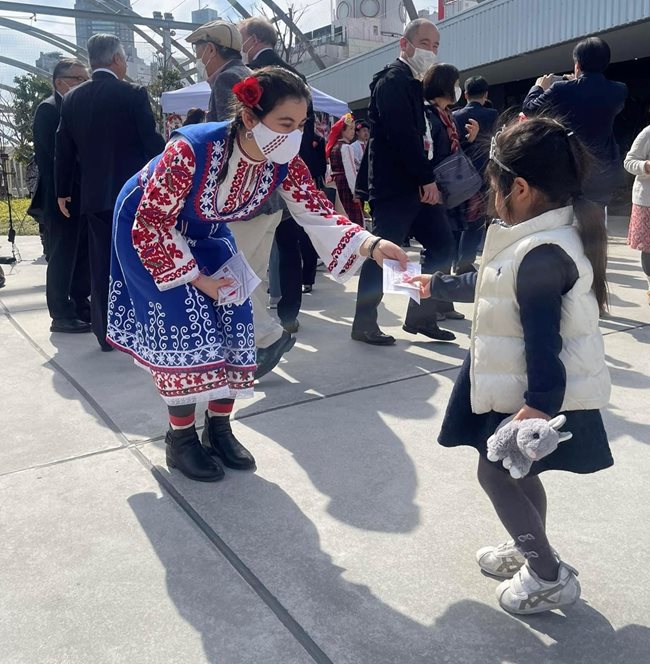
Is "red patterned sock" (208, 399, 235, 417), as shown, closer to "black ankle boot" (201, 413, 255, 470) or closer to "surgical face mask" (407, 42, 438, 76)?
"black ankle boot" (201, 413, 255, 470)

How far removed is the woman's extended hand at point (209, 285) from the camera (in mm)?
2518

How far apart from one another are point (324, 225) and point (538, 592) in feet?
5.12

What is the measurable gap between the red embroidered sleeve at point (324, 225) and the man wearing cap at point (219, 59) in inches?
40.9

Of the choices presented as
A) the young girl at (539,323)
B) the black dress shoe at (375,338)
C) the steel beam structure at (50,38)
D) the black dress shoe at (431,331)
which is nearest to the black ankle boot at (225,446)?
the young girl at (539,323)

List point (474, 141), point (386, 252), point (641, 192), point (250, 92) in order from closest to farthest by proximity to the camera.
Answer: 1. point (250, 92)
2. point (386, 252)
3. point (641, 192)
4. point (474, 141)

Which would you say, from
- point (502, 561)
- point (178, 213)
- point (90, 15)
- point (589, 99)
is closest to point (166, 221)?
point (178, 213)

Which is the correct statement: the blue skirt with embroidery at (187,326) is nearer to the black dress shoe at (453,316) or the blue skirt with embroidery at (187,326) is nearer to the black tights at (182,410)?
the black tights at (182,410)

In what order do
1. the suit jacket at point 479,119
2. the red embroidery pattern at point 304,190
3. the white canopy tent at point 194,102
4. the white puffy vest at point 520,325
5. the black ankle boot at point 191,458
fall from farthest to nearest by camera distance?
the white canopy tent at point 194,102 → the suit jacket at point 479,119 → the red embroidery pattern at point 304,190 → the black ankle boot at point 191,458 → the white puffy vest at point 520,325

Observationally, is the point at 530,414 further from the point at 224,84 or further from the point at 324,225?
the point at 224,84

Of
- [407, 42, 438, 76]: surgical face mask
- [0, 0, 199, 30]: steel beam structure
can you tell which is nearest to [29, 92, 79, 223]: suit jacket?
[407, 42, 438, 76]: surgical face mask

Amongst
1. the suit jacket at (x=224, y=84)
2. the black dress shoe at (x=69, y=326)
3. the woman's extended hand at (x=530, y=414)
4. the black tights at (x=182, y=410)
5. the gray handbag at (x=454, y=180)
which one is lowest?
the black dress shoe at (x=69, y=326)

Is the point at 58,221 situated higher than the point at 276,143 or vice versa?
the point at 276,143

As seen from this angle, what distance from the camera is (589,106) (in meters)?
4.53

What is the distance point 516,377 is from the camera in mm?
1780
